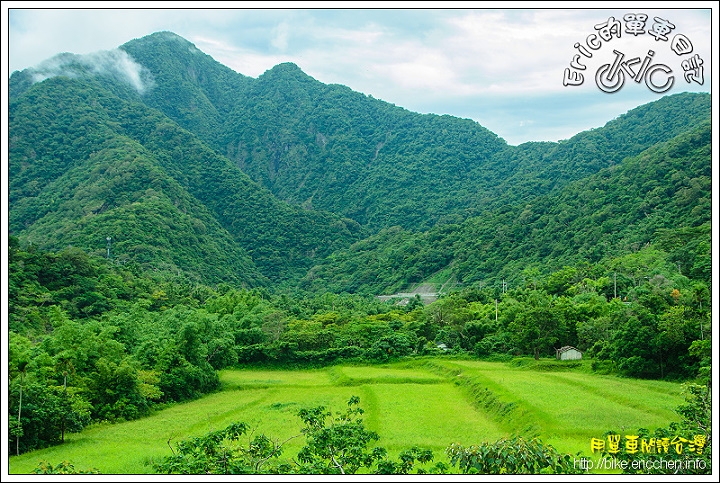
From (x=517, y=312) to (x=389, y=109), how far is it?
136633 mm

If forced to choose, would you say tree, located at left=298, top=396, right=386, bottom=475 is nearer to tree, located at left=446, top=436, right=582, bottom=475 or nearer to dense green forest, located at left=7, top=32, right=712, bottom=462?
tree, located at left=446, top=436, right=582, bottom=475

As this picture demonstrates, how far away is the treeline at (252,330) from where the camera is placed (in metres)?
21.4

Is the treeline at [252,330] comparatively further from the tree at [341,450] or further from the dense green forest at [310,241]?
the tree at [341,450]

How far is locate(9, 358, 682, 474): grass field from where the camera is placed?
17.1 m

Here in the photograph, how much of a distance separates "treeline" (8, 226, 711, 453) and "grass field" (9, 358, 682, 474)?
1.31 meters

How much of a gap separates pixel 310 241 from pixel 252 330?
62.4 m

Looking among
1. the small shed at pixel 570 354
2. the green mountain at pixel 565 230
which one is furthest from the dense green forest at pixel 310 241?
the small shed at pixel 570 354

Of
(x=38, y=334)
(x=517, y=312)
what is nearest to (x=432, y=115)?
(x=517, y=312)

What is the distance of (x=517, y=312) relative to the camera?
35.6 meters

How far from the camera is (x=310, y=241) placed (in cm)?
10112

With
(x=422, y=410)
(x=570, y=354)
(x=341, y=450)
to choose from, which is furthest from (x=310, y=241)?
(x=341, y=450)

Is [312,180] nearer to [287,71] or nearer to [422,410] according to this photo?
[287,71]

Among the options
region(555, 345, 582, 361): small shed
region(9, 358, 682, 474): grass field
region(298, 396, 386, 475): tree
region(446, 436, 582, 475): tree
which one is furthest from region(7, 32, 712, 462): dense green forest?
region(446, 436, 582, 475): tree

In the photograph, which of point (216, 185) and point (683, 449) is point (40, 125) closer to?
point (216, 185)
